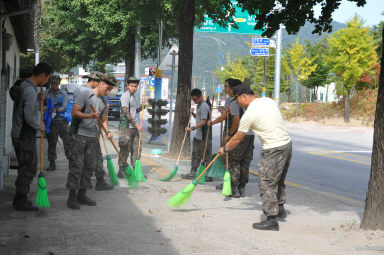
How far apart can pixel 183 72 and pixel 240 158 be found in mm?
5930

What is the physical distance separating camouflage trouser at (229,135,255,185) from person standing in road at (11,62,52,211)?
3.04m

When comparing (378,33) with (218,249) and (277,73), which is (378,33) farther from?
(218,249)

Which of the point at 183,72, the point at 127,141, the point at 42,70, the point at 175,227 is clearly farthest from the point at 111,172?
the point at 183,72

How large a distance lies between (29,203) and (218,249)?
2781mm

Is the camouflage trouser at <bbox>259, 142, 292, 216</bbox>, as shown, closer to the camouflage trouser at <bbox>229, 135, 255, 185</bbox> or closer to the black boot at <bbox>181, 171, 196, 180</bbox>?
the camouflage trouser at <bbox>229, 135, 255, 185</bbox>

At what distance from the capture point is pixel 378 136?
248 inches

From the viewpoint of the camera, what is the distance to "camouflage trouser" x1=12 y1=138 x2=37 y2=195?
6930 millimetres

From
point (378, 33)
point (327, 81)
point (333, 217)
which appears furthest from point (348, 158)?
point (378, 33)

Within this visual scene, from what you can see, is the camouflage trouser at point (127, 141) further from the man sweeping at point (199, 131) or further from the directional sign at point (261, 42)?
the directional sign at point (261, 42)

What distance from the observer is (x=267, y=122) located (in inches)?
255

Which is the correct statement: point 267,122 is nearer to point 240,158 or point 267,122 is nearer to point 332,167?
point 240,158

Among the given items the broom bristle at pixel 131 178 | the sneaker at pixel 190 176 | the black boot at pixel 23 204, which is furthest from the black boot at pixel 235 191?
the black boot at pixel 23 204

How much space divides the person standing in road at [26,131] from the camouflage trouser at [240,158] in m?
3.04

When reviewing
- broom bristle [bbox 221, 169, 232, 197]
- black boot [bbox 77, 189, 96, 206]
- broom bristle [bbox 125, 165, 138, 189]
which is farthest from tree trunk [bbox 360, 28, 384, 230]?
broom bristle [bbox 125, 165, 138, 189]
